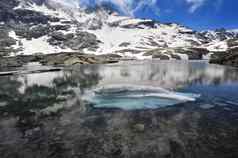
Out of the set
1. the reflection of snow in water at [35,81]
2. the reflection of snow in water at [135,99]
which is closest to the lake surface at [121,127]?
the reflection of snow in water at [135,99]

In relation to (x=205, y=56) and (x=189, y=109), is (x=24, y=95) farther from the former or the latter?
(x=205, y=56)

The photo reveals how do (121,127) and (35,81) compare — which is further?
(35,81)

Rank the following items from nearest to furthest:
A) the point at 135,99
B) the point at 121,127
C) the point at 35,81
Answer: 1. the point at 121,127
2. the point at 135,99
3. the point at 35,81

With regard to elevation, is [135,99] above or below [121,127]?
above

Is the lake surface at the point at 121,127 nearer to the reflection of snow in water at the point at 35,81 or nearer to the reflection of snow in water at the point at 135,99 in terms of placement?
the reflection of snow in water at the point at 135,99

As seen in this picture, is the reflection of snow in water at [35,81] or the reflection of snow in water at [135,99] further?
the reflection of snow in water at [35,81]

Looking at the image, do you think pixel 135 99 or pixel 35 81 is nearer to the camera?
pixel 135 99

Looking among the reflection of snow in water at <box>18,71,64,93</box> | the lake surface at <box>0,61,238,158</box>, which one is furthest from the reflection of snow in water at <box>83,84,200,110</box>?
the reflection of snow in water at <box>18,71,64,93</box>

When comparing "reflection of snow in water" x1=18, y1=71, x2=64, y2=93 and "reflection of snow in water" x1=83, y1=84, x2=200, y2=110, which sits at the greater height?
"reflection of snow in water" x1=83, y1=84, x2=200, y2=110

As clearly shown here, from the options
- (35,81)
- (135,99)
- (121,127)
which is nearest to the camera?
(121,127)

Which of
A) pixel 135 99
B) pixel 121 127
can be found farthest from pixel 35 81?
pixel 121 127

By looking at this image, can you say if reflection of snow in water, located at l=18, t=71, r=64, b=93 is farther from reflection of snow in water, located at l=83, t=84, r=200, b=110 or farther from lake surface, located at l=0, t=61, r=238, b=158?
reflection of snow in water, located at l=83, t=84, r=200, b=110

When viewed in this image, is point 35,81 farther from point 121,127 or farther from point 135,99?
point 121,127

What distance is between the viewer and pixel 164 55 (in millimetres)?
167500
